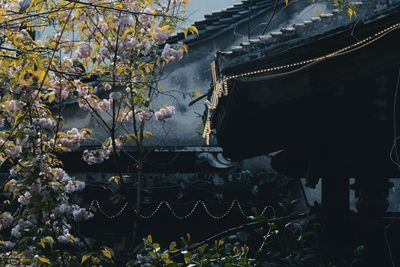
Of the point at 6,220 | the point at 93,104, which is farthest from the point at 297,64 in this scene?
the point at 93,104

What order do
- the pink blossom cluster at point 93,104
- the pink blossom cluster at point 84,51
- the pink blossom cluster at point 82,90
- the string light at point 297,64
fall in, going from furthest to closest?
the pink blossom cluster at point 93,104, the pink blossom cluster at point 84,51, the pink blossom cluster at point 82,90, the string light at point 297,64

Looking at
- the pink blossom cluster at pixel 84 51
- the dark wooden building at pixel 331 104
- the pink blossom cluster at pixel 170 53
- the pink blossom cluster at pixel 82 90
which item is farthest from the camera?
the pink blossom cluster at pixel 170 53

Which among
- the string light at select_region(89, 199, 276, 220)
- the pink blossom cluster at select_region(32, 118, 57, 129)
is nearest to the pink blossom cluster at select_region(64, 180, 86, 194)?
the pink blossom cluster at select_region(32, 118, 57, 129)

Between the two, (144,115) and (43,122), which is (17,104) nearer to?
(43,122)

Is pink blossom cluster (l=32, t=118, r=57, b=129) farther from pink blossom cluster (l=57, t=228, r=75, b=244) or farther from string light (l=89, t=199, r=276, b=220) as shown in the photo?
string light (l=89, t=199, r=276, b=220)

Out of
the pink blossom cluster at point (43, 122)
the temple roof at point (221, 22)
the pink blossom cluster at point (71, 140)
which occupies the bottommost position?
the pink blossom cluster at point (71, 140)

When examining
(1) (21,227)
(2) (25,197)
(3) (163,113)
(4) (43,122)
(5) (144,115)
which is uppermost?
(3) (163,113)

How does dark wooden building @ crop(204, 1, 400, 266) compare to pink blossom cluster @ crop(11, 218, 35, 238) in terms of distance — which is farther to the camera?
pink blossom cluster @ crop(11, 218, 35, 238)

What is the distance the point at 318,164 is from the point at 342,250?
0.87m

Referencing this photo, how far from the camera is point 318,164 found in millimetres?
8125

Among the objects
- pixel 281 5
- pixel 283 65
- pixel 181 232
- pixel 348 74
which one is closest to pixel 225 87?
pixel 283 65

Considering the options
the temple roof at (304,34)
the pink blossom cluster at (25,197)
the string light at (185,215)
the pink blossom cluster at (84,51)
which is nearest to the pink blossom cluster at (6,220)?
the pink blossom cluster at (25,197)

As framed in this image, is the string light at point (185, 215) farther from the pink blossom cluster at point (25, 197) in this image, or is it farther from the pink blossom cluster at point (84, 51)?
the pink blossom cluster at point (25, 197)

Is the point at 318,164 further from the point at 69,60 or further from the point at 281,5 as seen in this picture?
the point at 281,5
